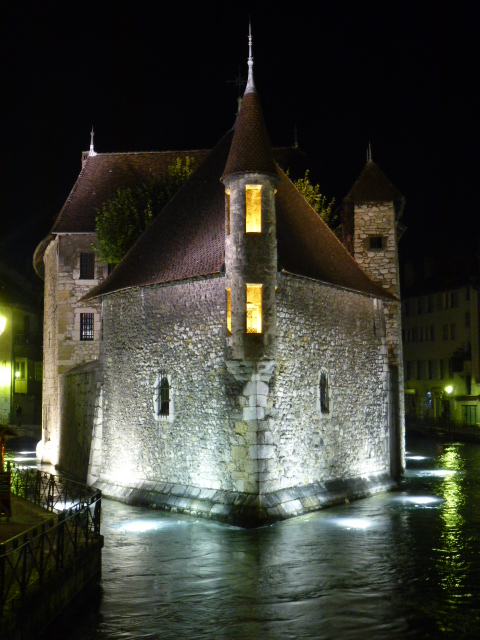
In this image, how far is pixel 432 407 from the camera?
62.3 metres

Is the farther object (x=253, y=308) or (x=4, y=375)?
(x=4, y=375)

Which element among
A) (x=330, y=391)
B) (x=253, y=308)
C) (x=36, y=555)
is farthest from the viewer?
(x=330, y=391)

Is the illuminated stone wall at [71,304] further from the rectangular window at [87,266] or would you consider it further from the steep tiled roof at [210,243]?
the steep tiled roof at [210,243]

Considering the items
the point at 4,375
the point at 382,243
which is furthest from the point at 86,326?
the point at 4,375

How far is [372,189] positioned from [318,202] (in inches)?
78.5

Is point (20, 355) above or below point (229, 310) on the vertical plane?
above

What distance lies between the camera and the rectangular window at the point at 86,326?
3116 centimetres

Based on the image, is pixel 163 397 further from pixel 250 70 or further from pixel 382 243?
pixel 382 243

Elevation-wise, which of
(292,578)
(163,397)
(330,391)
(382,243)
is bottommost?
(292,578)

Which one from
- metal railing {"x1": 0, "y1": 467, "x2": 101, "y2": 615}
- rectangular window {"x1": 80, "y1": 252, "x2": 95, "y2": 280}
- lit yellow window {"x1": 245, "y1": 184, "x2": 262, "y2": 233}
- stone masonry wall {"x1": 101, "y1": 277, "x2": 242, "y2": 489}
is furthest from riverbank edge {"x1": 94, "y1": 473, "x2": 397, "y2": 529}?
rectangular window {"x1": 80, "y1": 252, "x2": 95, "y2": 280}

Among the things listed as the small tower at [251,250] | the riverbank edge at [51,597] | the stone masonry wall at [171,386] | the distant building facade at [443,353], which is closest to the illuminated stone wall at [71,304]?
the stone masonry wall at [171,386]

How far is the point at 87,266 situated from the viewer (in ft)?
102

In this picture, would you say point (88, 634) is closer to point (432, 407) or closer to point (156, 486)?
point (156, 486)

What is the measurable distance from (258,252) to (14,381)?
41220 millimetres
